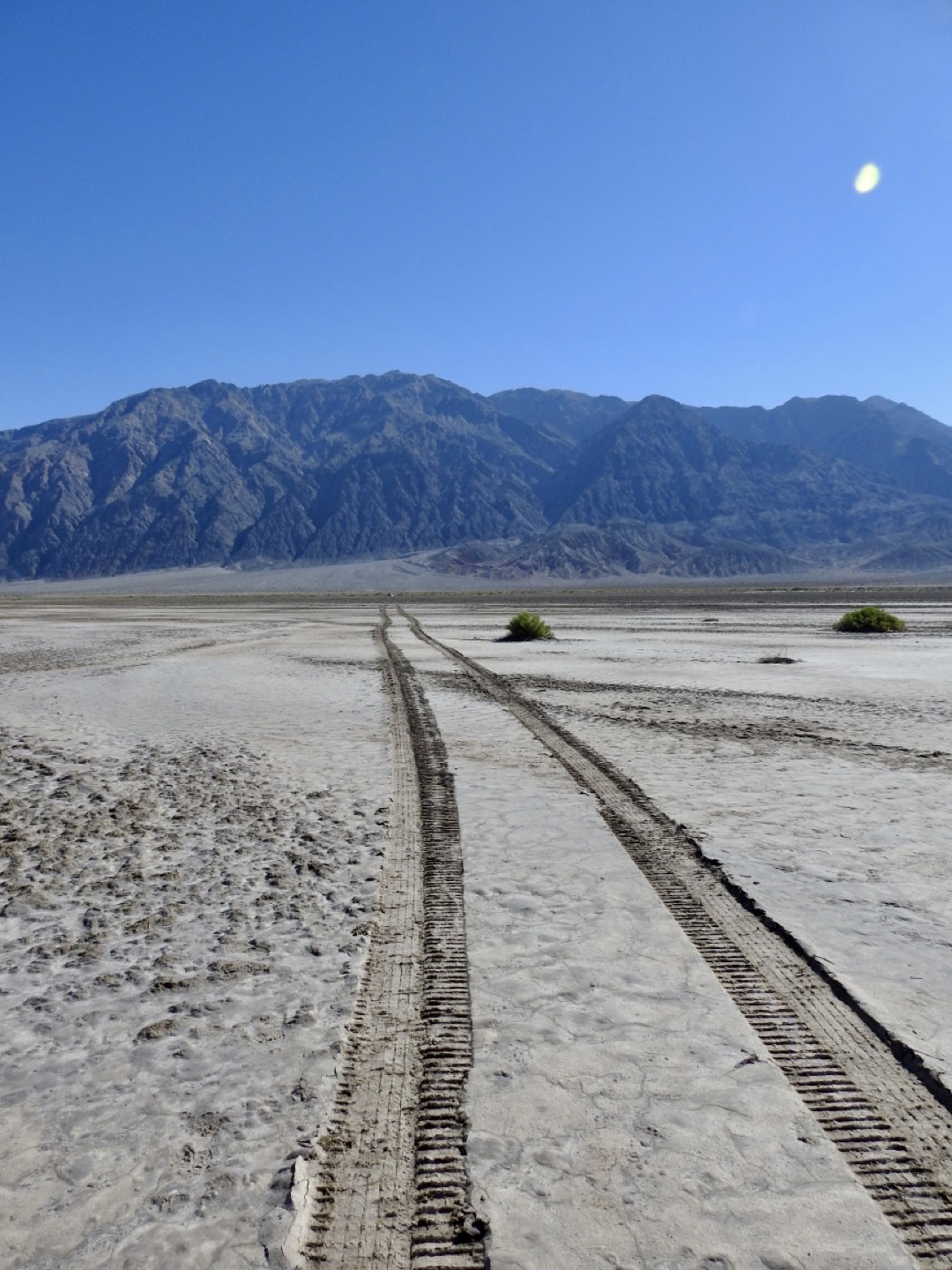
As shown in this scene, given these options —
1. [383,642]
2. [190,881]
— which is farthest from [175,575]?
[190,881]

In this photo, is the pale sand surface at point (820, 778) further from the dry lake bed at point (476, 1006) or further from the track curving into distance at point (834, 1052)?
the track curving into distance at point (834, 1052)

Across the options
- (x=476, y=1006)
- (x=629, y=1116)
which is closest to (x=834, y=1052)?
(x=629, y=1116)

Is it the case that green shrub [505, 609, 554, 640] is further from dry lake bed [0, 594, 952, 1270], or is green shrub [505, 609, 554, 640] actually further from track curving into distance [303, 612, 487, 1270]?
track curving into distance [303, 612, 487, 1270]

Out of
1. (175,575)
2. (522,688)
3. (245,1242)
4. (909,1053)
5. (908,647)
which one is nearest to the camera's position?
(245,1242)

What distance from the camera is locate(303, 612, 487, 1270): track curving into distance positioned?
2613 millimetres

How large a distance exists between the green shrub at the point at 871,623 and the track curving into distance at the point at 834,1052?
25122mm

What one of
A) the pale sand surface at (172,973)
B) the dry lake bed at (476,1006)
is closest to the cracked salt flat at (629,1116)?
the dry lake bed at (476,1006)

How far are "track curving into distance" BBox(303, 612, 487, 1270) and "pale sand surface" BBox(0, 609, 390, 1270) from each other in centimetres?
12

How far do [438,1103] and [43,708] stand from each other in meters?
11.0

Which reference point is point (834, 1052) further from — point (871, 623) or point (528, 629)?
point (871, 623)

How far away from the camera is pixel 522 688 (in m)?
14.9

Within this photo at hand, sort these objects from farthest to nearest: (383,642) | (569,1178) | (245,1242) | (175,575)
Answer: (175,575) → (383,642) → (569,1178) → (245,1242)

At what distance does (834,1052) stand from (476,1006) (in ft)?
4.90

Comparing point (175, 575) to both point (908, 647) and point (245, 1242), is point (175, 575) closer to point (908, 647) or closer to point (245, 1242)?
point (908, 647)
